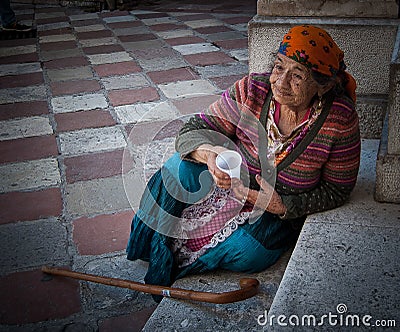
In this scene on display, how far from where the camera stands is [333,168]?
87.4 inches

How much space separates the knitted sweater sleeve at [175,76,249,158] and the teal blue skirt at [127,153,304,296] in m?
0.08

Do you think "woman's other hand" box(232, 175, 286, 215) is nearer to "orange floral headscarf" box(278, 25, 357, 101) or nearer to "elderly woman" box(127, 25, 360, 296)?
"elderly woman" box(127, 25, 360, 296)

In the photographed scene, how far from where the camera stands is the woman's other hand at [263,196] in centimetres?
226

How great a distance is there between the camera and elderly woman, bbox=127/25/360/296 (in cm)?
214

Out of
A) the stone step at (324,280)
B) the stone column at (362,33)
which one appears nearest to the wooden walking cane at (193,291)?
the stone step at (324,280)

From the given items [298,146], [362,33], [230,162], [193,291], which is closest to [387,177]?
[298,146]

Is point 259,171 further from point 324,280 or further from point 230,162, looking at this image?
point 324,280

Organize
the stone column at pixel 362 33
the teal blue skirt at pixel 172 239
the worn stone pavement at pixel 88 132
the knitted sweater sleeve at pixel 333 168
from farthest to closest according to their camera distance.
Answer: the stone column at pixel 362 33 < the worn stone pavement at pixel 88 132 < the teal blue skirt at pixel 172 239 < the knitted sweater sleeve at pixel 333 168

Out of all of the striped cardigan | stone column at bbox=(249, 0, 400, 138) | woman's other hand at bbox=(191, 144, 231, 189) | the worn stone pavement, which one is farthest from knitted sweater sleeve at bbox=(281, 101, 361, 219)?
stone column at bbox=(249, 0, 400, 138)

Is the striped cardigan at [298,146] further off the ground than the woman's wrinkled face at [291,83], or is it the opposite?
the woman's wrinkled face at [291,83]

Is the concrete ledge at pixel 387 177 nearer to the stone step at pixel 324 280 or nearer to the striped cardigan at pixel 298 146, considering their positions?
the stone step at pixel 324 280

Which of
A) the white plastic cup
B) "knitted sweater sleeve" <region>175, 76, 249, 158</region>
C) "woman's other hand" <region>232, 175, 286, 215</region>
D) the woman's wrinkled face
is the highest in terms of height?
the woman's wrinkled face

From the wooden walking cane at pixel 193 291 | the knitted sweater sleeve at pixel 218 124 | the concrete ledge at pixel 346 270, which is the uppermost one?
the knitted sweater sleeve at pixel 218 124

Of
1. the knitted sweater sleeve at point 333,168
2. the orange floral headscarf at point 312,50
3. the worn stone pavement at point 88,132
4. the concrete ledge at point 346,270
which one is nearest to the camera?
the concrete ledge at point 346,270
